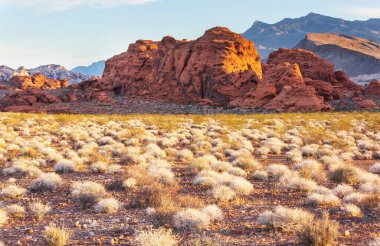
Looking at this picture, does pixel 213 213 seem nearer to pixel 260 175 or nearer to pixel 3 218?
pixel 3 218

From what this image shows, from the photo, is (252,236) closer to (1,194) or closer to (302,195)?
(302,195)

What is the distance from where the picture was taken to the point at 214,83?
51938 millimetres

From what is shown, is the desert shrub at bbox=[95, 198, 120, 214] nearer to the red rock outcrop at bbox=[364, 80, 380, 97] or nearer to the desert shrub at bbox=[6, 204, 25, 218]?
the desert shrub at bbox=[6, 204, 25, 218]

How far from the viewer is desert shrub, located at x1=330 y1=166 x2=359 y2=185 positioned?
1090 centimetres

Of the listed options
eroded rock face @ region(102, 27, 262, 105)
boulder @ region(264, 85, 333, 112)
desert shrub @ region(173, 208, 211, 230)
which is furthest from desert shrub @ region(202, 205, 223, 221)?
eroded rock face @ region(102, 27, 262, 105)

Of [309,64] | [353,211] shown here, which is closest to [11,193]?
[353,211]

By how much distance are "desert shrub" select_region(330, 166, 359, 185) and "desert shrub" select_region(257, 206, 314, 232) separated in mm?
4911

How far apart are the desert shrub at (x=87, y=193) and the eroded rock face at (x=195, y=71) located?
42815 mm

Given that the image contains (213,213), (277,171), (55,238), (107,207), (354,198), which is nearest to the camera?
(55,238)

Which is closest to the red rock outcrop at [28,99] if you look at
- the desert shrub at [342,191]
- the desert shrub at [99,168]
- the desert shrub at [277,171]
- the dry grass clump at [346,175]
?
the desert shrub at [99,168]

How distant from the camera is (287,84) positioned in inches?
1914

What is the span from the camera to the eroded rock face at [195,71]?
170 ft

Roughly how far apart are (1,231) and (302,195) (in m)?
6.92

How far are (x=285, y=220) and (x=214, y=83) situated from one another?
46.0 meters
